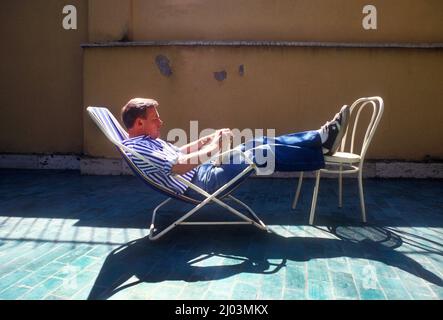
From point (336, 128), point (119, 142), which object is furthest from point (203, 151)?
point (336, 128)

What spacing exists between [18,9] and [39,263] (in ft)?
19.3

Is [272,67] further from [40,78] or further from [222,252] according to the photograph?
[40,78]

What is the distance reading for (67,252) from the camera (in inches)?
103

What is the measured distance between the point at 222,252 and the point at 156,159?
885mm

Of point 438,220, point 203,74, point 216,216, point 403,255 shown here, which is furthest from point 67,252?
point 203,74

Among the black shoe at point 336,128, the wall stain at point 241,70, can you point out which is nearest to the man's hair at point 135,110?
the black shoe at point 336,128

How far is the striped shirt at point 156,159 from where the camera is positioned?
2650mm

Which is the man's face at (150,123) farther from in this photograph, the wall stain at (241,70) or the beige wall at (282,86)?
the wall stain at (241,70)

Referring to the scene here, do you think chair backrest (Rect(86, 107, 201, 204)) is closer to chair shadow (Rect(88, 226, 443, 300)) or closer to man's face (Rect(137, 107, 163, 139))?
man's face (Rect(137, 107, 163, 139))

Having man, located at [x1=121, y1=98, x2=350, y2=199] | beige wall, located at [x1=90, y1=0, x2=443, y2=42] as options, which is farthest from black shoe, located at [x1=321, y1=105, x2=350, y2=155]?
beige wall, located at [x1=90, y1=0, x2=443, y2=42]

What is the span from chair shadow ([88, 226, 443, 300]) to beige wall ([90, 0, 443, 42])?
3766mm

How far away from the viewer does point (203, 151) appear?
2.67 metres

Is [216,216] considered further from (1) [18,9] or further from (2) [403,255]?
(1) [18,9]
